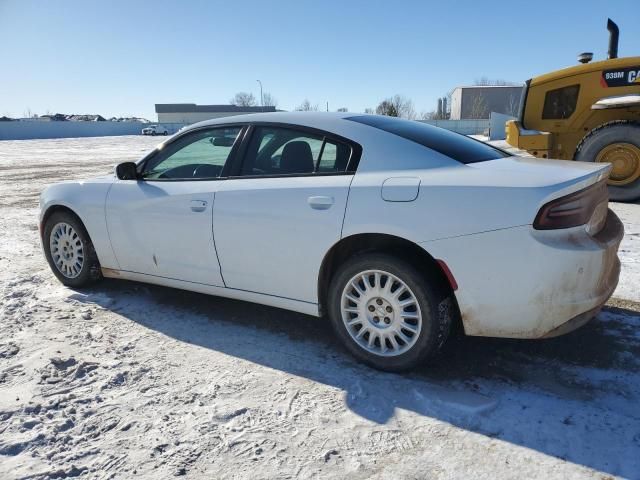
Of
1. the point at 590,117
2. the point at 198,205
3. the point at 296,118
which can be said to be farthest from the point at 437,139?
the point at 590,117

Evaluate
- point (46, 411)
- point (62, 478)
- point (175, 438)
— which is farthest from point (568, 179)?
point (46, 411)

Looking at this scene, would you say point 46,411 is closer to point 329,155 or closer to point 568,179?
point 329,155

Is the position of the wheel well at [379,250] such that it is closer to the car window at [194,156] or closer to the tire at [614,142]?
the car window at [194,156]

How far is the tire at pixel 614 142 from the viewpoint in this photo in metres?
7.52

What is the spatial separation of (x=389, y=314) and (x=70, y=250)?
10.1 ft

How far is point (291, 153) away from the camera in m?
3.36

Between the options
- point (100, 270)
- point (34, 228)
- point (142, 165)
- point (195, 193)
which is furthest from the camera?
point (34, 228)

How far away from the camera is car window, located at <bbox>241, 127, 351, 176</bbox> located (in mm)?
3145

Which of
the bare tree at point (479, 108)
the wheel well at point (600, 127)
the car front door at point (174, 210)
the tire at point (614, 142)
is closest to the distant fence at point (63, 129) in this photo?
the bare tree at point (479, 108)

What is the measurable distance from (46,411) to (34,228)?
17.8 ft

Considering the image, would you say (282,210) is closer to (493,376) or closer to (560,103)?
(493,376)

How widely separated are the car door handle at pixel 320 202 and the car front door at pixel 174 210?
0.83 meters

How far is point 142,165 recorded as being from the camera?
13.3 ft

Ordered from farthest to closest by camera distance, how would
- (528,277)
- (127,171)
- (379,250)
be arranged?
(127,171) < (379,250) < (528,277)
